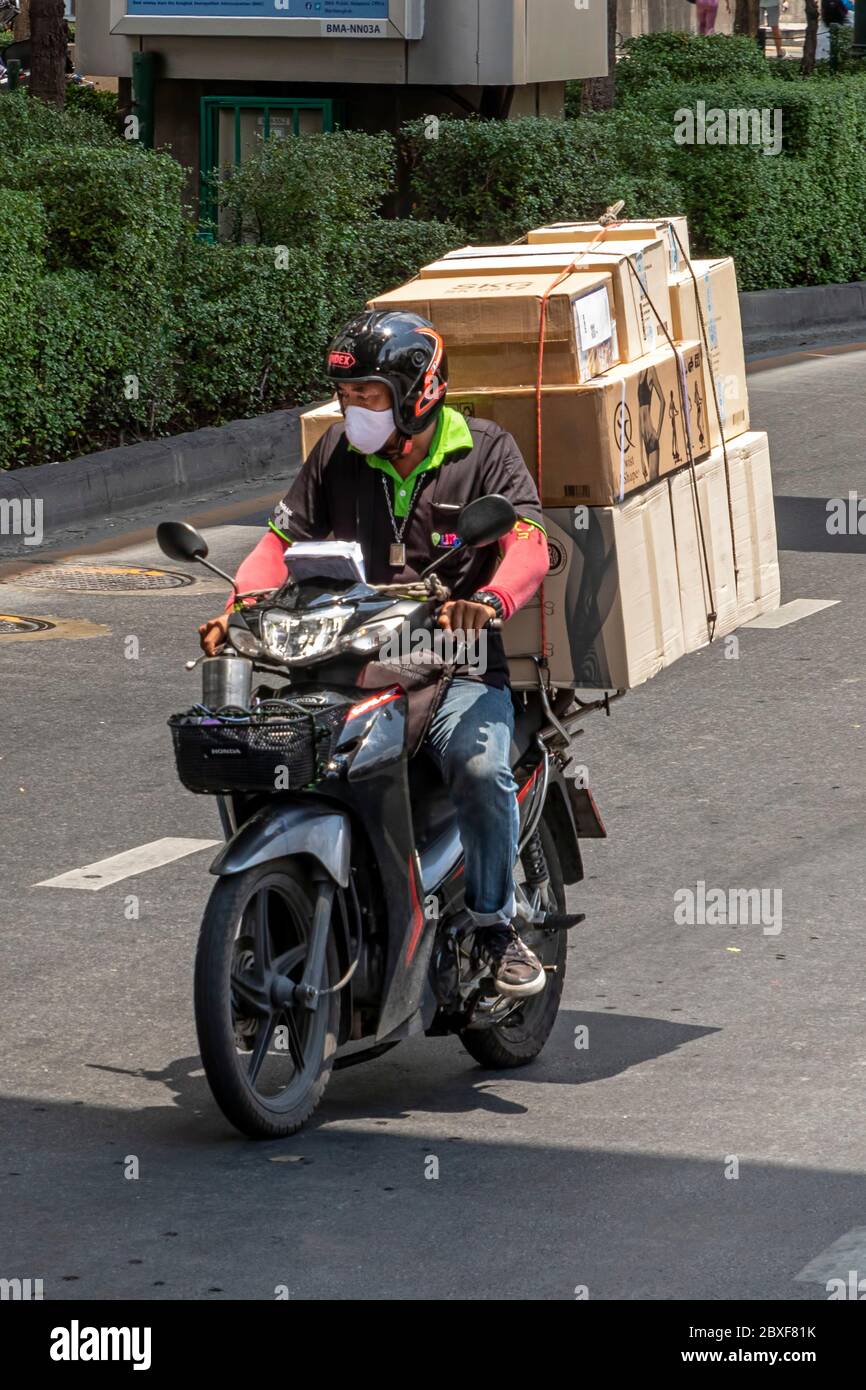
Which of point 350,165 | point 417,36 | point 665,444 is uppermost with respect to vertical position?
point 417,36

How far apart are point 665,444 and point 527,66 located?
1662cm

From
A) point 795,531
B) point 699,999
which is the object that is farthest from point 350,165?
point 699,999

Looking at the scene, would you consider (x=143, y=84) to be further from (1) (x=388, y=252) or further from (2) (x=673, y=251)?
(2) (x=673, y=251)

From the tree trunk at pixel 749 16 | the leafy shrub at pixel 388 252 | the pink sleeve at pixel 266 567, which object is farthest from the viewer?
the tree trunk at pixel 749 16

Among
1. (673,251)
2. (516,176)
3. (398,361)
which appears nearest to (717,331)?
(673,251)

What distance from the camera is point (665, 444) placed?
6.82 metres

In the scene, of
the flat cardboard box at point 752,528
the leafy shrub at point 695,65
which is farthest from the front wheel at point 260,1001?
the leafy shrub at point 695,65

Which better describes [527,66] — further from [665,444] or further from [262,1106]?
[262,1106]

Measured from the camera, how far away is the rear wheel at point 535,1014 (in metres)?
6.11

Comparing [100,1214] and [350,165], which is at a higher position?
[350,165]

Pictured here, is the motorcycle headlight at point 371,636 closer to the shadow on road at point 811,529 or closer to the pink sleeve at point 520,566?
the pink sleeve at point 520,566

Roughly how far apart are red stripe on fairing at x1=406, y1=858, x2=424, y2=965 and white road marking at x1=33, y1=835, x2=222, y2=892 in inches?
89.9

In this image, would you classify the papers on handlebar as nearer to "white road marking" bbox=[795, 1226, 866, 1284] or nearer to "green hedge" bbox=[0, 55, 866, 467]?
"white road marking" bbox=[795, 1226, 866, 1284]
